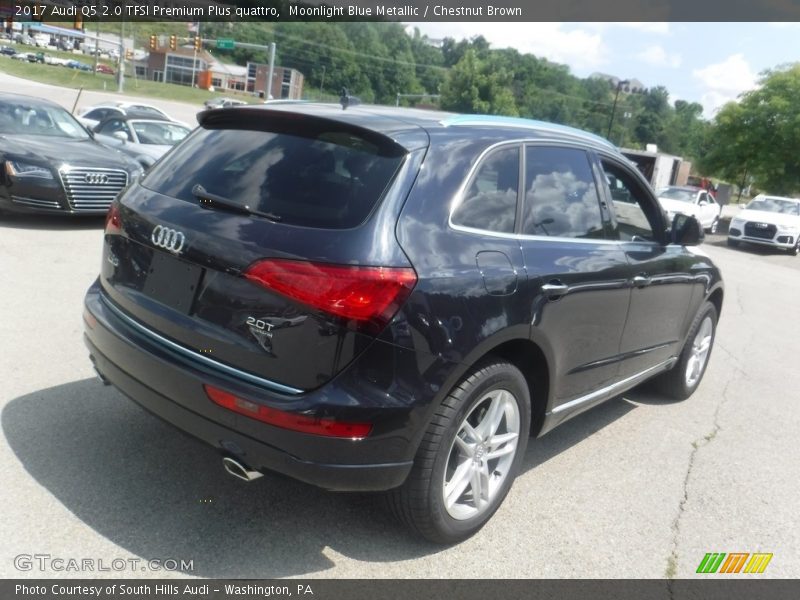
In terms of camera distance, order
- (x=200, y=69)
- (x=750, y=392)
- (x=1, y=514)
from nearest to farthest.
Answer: (x=1, y=514)
(x=750, y=392)
(x=200, y=69)

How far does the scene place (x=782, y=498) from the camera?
13.2ft

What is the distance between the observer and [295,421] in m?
2.52

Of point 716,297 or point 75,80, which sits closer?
point 716,297

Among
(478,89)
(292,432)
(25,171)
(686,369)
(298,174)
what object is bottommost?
(686,369)

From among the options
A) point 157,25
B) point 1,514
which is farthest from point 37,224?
point 157,25

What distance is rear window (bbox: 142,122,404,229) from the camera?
269cm

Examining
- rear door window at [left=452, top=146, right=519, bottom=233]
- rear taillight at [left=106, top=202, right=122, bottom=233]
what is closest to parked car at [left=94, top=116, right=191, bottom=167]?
rear taillight at [left=106, top=202, right=122, bottom=233]

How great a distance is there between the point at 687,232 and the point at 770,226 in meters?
18.4

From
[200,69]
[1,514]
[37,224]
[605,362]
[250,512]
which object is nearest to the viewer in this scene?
[1,514]

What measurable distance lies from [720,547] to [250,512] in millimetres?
2244

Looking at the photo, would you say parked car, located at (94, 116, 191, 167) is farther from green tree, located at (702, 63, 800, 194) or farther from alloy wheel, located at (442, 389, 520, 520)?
green tree, located at (702, 63, 800, 194)

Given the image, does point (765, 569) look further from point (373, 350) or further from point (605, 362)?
point (373, 350)

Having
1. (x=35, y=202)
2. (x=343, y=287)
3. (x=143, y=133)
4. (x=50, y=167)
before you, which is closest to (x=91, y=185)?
(x=50, y=167)

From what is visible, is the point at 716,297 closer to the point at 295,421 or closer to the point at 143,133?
the point at 295,421
